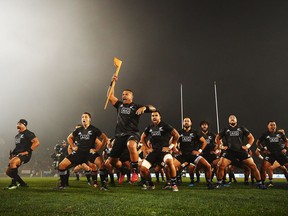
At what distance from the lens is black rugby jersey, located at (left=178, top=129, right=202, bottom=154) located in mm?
11258

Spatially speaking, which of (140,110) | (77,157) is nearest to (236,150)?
(140,110)

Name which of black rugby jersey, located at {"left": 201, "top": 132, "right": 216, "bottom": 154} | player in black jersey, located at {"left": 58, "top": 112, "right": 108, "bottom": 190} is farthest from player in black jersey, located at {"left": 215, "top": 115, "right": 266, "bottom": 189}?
player in black jersey, located at {"left": 58, "top": 112, "right": 108, "bottom": 190}

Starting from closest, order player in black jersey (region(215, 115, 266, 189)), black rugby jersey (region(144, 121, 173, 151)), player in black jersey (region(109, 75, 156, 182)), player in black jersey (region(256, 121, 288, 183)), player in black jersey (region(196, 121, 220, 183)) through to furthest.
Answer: player in black jersey (region(109, 75, 156, 182))
black rugby jersey (region(144, 121, 173, 151))
player in black jersey (region(215, 115, 266, 189))
player in black jersey (region(256, 121, 288, 183))
player in black jersey (region(196, 121, 220, 183))

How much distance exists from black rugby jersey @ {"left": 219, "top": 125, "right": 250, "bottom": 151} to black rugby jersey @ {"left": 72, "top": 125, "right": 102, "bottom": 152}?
4884 mm

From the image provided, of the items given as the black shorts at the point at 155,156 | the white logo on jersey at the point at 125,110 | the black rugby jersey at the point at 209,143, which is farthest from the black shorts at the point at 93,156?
the black rugby jersey at the point at 209,143

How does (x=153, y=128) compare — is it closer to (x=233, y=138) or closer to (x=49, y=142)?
(x=233, y=138)

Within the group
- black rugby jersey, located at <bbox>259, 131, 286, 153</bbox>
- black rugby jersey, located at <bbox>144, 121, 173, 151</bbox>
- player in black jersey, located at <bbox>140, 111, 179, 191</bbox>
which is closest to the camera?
player in black jersey, located at <bbox>140, 111, 179, 191</bbox>

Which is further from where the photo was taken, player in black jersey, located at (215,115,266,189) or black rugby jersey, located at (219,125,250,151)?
black rugby jersey, located at (219,125,250,151)

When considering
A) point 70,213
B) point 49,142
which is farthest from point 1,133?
point 70,213

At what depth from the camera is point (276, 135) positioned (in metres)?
12.0

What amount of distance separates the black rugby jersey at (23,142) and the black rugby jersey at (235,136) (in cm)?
741

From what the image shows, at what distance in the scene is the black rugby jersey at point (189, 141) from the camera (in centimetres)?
1126

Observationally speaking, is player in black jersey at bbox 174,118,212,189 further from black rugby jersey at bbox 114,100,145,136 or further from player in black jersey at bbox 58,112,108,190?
player in black jersey at bbox 58,112,108,190

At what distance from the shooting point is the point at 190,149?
36.8 ft
